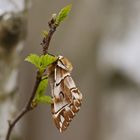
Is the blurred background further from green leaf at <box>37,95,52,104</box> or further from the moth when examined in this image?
the moth

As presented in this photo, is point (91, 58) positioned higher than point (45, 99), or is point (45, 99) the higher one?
point (91, 58)

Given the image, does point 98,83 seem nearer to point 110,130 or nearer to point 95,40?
point 95,40

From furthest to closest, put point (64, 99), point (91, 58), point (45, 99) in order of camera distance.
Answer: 1. point (91, 58)
2. point (45, 99)
3. point (64, 99)

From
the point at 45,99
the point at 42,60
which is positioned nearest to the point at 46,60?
the point at 42,60

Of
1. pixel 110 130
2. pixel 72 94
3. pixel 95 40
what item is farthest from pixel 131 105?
pixel 72 94

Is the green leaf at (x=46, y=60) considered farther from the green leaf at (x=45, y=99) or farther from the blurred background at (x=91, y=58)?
the blurred background at (x=91, y=58)

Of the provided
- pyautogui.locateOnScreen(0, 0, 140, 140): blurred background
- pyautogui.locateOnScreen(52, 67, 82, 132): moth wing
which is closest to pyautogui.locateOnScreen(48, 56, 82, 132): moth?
pyautogui.locateOnScreen(52, 67, 82, 132): moth wing

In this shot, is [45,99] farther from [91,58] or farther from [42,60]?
[91,58]

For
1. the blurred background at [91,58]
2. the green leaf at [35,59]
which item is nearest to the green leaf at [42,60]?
the green leaf at [35,59]
